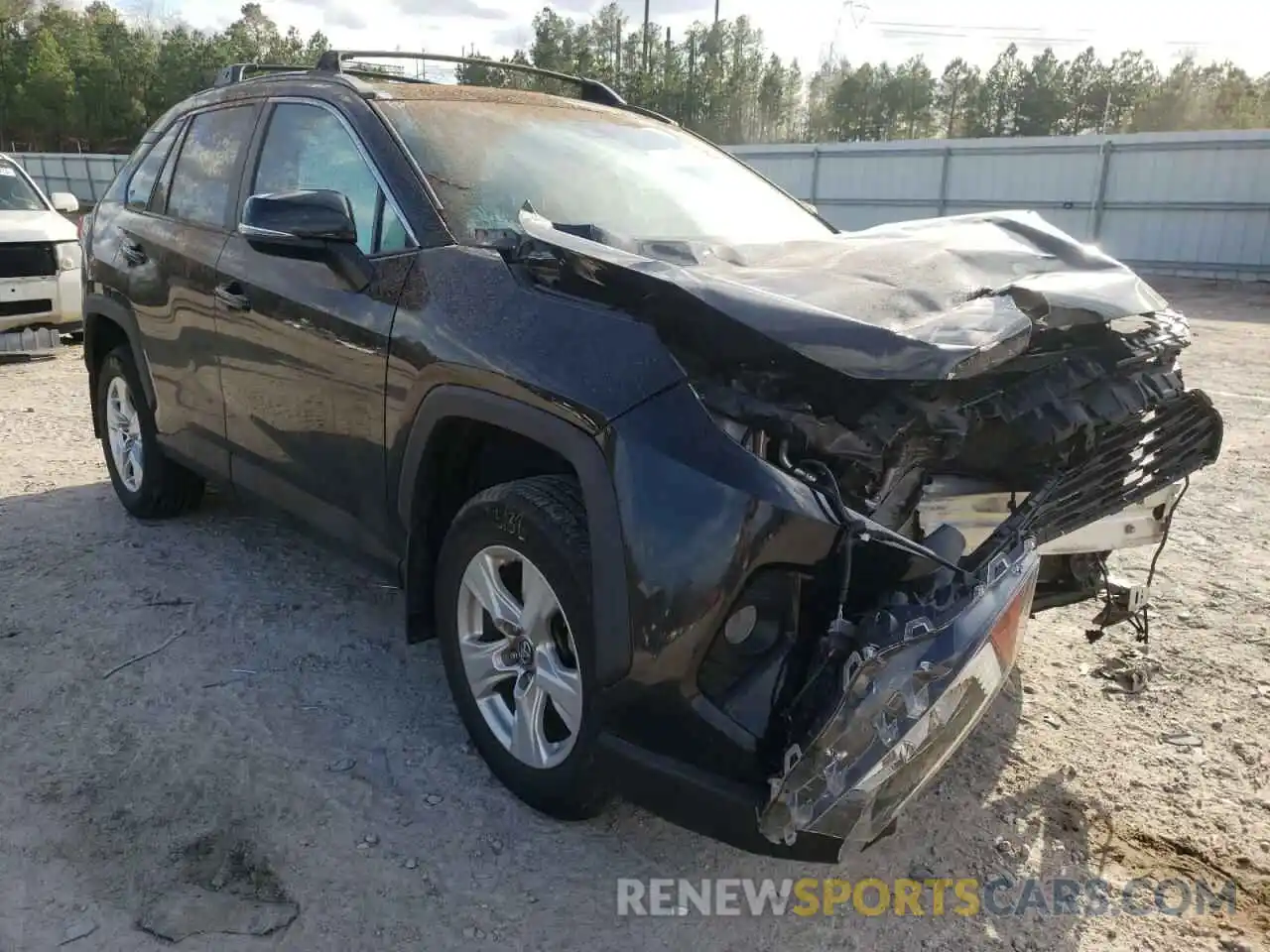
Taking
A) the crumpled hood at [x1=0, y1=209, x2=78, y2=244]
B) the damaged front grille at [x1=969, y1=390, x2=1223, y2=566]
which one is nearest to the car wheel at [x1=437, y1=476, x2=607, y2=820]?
the damaged front grille at [x1=969, y1=390, x2=1223, y2=566]

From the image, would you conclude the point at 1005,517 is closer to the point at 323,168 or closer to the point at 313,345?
the point at 313,345

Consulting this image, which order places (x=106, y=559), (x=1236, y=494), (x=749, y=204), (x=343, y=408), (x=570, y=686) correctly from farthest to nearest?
(x=1236, y=494)
(x=106, y=559)
(x=749, y=204)
(x=343, y=408)
(x=570, y=686)

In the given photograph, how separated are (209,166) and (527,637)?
8.97ft

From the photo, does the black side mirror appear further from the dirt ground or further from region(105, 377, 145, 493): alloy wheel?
region(105, 377, 145, 493): alloy wheel

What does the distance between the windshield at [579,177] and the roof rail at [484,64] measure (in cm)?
55

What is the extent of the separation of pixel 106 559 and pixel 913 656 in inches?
151

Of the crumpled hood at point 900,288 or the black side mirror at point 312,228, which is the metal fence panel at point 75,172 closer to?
the black side mirror at point 312,228

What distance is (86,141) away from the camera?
47.8 meters

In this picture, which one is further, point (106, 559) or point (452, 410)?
point (106, 559)

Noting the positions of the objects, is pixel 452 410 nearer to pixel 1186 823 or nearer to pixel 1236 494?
pixel 1186 823

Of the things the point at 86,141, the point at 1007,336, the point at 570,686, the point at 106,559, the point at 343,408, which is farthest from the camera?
the point at 86,141

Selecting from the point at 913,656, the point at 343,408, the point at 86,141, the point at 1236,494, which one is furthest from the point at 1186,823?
the point at 86,141

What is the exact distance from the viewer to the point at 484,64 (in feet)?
14.6

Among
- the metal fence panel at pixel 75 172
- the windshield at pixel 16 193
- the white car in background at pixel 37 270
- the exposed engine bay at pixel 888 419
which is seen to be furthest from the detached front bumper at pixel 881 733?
the metal fence panel at pixel 75 172
